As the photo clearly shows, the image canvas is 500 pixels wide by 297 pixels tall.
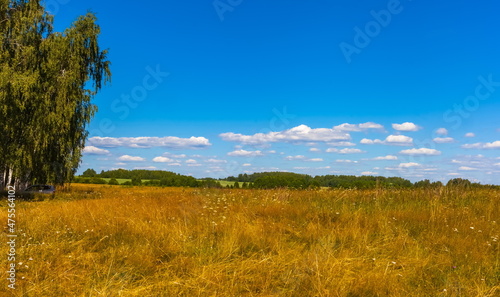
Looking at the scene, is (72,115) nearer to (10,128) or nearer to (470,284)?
(10,128)

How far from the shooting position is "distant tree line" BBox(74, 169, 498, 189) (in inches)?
544

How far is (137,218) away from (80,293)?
11.1 ft

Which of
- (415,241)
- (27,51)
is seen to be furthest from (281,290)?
(27,51)

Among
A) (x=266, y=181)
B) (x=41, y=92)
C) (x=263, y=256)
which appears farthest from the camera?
(x=266, y=181)

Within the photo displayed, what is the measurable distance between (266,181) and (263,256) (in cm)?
2720

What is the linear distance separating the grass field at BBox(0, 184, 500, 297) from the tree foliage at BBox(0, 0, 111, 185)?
1408cm

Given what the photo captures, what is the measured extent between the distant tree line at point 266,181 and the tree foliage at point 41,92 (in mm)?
10425

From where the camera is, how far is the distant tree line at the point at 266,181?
1382 cm

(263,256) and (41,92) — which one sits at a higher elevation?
(41,92)

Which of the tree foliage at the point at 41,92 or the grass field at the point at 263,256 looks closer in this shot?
the grass field at the point at 263,256

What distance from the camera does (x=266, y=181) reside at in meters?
31.5

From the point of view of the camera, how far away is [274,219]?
22.2 feet

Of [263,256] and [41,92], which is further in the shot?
[41,92]

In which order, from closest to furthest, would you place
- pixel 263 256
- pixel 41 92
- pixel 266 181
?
pixel 263 256 < pixel 41 92 < pixel 266 181
